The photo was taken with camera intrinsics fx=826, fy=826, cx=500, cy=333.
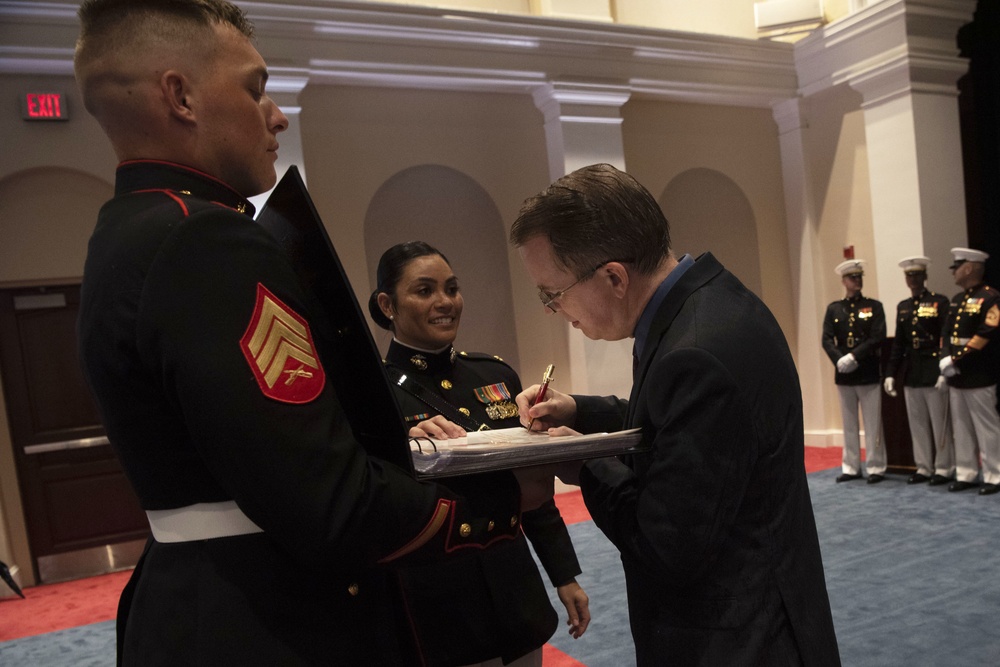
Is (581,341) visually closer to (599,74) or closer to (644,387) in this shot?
(599,74)

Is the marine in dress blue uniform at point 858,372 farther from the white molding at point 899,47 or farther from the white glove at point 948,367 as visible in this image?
the white molding at point 899,47

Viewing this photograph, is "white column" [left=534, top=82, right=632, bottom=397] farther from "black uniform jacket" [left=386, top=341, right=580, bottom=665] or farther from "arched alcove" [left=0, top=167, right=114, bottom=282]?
"black uniform jacket" [left=386, top=341, right=580, bottom=665]

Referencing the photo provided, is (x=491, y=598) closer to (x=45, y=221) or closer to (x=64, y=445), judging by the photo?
(x=64, y=445)

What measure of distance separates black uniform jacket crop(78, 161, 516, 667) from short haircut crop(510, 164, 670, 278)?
1.40ft

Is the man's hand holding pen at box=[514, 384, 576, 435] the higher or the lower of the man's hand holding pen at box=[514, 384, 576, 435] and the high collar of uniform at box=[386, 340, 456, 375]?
the lower

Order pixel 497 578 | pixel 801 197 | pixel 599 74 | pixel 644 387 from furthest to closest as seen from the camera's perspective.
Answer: pixel 801 197 → pixel 599 74 → pixel 497 578 → pixel 644 387

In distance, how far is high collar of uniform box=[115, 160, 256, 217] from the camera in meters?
1.06

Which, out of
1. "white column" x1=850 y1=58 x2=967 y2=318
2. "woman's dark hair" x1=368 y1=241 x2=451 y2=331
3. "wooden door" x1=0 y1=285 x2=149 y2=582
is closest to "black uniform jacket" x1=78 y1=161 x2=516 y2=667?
"woman's dark hair" x1=368 y1=241 x2=451 y2=331

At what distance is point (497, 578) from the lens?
1.88 metres

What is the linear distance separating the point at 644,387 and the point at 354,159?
6173 millimetres

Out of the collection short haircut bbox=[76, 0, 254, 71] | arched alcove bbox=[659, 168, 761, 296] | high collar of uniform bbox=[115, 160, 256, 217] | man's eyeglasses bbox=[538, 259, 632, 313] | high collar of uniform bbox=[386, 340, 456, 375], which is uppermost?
arched alcove bbox=[659, 168, 761, 296]

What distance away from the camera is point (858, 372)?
22.2 ft

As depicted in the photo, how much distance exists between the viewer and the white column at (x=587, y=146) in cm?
729

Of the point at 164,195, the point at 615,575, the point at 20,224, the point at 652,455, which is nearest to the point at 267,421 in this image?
the point at 164,195
